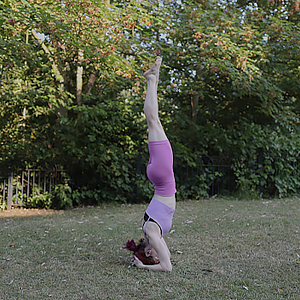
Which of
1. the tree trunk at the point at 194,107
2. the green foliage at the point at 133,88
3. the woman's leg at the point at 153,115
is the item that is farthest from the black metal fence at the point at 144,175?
the woman's leg at the point at 153,115

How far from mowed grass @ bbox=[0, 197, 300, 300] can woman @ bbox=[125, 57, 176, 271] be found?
0.18 meters

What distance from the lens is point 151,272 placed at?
3449 millimetres

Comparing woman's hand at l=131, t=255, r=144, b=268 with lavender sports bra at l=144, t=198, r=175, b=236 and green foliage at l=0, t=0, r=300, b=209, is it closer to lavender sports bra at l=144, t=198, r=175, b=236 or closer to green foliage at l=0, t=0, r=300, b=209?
lavender sports bra at l=144, t=198, r=175, b=236

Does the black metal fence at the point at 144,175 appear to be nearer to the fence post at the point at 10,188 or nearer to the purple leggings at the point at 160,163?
the fence post at the point at 10,188

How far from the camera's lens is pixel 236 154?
10109 millimetres

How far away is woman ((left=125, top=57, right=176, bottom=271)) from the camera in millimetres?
3459

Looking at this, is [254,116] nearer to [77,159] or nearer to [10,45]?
[77,159]

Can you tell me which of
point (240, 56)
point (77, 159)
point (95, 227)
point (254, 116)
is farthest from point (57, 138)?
point (254, 116)

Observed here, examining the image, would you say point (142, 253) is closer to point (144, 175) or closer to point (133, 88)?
point (133, 88)

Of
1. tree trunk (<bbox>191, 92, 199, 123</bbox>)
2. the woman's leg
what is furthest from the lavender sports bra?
tree trunk (<bbox>191, 92, 199, 123</bbox>)

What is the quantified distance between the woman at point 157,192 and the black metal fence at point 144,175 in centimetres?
513

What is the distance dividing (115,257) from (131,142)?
16.5ft

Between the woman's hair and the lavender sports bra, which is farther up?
the lavender sports bra

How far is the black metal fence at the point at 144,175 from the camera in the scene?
8211 mm
